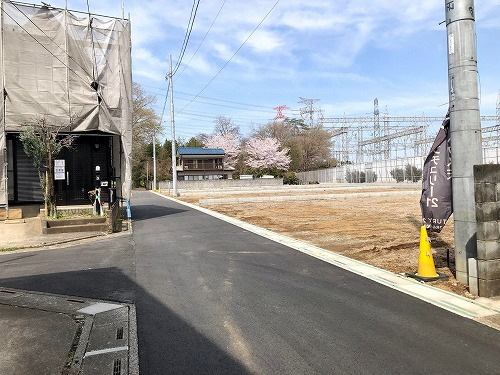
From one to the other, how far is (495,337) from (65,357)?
4298 millimetres

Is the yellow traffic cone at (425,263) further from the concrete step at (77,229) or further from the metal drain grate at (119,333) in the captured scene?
the concrete step at (77,229)

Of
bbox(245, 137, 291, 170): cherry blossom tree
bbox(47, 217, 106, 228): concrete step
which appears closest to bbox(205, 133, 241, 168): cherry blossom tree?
bbox(245, 137, 291, 170): cherry blossom tree

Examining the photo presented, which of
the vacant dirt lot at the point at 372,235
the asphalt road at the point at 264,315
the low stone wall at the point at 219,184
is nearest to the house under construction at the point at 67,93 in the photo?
the vacant dirt lot at the point at 372,235

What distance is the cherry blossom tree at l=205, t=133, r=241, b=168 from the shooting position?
7110 centimetres

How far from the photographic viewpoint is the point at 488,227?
16.9 ft

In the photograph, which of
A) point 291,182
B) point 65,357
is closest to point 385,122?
point 291,182

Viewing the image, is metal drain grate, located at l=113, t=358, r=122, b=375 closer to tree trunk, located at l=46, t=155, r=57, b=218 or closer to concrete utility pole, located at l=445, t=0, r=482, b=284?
concrete utility pole, located at l=445, t=0, r=482, b=284

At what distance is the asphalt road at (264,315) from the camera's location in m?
3.51

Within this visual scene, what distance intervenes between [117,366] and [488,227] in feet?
15.8

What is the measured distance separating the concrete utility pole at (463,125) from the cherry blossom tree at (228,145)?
203 ft

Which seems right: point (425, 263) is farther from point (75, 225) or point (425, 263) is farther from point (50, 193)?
point (50, 193)

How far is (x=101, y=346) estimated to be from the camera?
Answer: 3.92 m

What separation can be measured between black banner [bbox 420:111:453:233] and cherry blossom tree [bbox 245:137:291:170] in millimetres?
58685

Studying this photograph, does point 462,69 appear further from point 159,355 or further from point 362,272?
point 159,355
